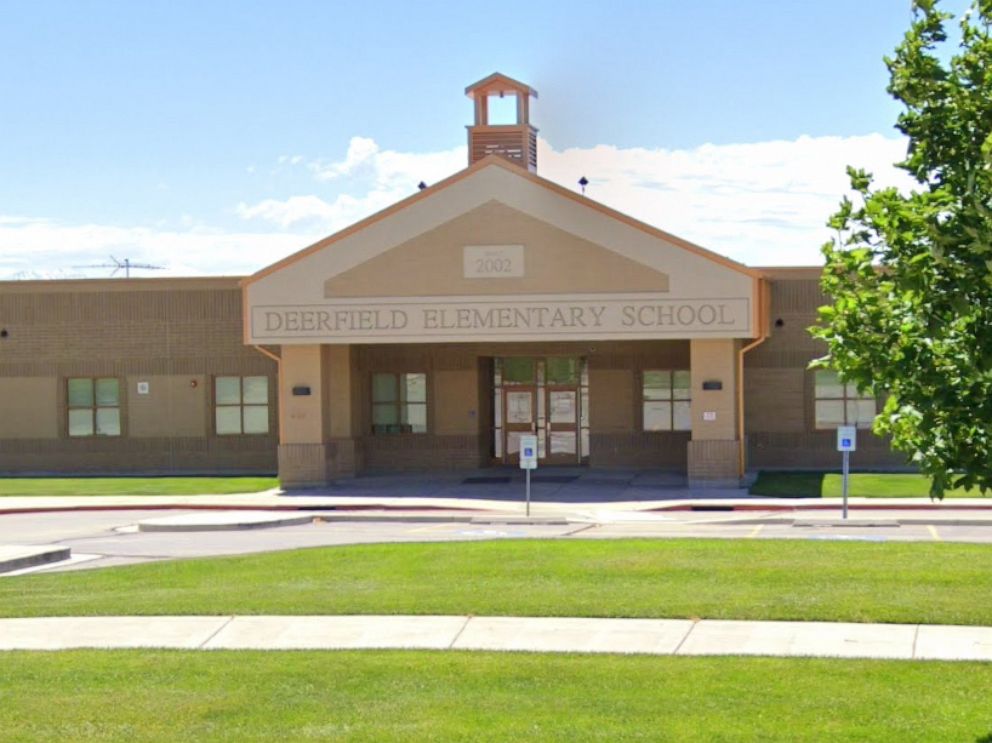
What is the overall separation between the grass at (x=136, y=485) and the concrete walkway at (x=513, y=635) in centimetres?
1976

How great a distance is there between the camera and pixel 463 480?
35844 millimetres

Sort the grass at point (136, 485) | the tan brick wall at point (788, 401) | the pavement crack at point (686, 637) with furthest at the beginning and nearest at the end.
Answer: the tan brick wall at point (788, 401) → the grass at point (136, 485) → the pavement crack at point (686, 637)

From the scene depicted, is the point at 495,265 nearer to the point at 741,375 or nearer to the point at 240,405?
the point at 741,375

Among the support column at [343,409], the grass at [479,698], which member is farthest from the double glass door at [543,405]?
the grass at [479,698]

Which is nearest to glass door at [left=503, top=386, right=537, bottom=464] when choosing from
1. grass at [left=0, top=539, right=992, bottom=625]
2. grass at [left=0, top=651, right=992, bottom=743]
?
grass at [left=0, top=539, right=992, bottom=625]

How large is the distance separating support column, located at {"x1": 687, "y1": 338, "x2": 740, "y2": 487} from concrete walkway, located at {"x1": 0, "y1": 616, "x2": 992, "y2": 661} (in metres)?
18.5

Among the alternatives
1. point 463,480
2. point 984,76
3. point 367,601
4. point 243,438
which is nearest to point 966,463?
point 984,76

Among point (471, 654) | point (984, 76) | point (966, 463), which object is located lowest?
point (471, 654)

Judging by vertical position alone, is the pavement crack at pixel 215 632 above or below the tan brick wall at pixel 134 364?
below

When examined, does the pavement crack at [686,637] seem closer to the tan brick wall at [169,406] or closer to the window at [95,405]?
the tan brick wall at [169,406]

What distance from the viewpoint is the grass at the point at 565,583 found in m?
14.7

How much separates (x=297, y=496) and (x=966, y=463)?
25.1 m

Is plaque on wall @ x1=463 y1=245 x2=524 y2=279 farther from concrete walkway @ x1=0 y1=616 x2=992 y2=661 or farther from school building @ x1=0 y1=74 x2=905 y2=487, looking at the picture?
concrete walkway @ x1=0 y1=616 x2=992 y2=661

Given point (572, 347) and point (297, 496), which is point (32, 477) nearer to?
point (297, 496)
